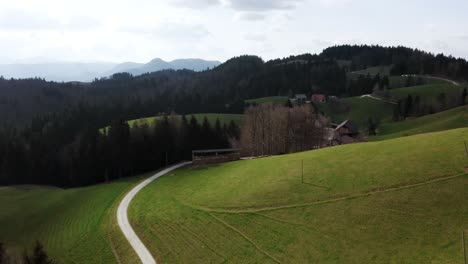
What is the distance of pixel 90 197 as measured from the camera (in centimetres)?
6334

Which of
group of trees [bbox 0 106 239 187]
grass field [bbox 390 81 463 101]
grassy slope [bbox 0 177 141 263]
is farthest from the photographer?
grass field [bbox 390 81 463 101]

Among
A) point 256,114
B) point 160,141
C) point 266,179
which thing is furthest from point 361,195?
point 160,141

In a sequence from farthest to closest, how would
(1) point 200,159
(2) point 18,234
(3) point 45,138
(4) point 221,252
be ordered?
(3) point 45,138 → (1) point 200,159 → (2) point 18,234 → (4) point 221,252

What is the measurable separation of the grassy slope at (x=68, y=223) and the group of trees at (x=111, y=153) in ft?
55.3

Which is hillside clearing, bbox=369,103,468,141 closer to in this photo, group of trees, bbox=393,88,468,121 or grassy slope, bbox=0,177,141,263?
group of trees, bbox=393,88,468,121

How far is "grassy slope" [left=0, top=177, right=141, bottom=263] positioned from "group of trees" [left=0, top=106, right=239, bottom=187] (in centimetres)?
1685

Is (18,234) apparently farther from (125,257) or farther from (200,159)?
(200,159)

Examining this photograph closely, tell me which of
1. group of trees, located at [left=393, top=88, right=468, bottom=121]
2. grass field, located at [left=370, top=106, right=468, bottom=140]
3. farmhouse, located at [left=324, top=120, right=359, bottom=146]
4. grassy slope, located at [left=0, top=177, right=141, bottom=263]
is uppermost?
group of trees, located at [left=393, top=88, right=468, bottom=121]

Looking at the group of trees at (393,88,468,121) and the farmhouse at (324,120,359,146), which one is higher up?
the group of trees at (393,88,468,121)

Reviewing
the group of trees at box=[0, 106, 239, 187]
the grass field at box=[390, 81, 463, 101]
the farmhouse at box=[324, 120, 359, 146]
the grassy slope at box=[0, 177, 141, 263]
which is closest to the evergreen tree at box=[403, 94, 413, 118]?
the grass field at box=[390, 81, 463, 101]

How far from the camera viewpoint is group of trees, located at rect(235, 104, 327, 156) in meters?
82.7

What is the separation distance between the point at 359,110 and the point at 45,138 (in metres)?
124

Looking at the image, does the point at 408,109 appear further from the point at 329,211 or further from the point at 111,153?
the point at 329,211

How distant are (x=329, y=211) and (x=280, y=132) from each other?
48.6 metres
